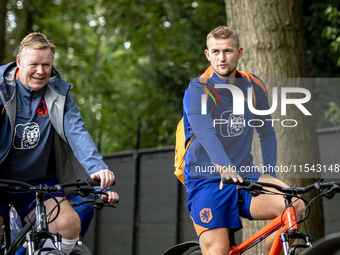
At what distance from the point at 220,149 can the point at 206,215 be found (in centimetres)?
Answer: 54

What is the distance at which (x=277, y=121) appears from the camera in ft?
16.8

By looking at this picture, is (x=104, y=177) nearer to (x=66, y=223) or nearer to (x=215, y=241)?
(x=66, y=223)

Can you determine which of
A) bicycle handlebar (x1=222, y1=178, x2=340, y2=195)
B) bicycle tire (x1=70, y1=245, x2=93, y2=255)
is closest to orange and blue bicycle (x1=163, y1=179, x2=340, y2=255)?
bicycle handlebar (x1=222, y1=178, x2=340, y2=195)

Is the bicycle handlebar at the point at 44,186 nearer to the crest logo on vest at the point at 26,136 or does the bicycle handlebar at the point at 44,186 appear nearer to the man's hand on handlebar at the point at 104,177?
the man's hand on handlebar at the point at 104,177

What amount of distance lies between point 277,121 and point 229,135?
1666mm

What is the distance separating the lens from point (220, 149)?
3.24 meters

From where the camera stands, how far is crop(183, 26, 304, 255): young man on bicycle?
Result: 3.37m

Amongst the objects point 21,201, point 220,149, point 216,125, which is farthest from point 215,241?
point 21,201

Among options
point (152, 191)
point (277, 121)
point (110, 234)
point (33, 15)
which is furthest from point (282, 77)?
point (33, 15)

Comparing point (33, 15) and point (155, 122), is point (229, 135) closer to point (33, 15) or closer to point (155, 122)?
point (155, 122)

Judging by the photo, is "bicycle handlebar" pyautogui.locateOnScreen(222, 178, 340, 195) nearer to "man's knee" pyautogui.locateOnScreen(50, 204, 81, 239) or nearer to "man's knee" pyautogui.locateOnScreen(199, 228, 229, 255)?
"man's knee" pyautogui.locateOnScreen(199, 228, 229, 255)

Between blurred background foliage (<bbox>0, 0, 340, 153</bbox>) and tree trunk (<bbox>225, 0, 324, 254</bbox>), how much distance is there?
1460 millimetres

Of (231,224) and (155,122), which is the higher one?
(155,122)

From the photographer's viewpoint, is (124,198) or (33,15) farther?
(33,15)
